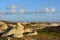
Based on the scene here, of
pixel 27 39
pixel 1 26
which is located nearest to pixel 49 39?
pixel 27 39

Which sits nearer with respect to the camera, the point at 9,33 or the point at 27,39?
the point at 27,39

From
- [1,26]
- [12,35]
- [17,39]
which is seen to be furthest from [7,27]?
[17,39]

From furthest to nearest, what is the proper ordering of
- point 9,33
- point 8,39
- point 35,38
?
point 9,33
point 35,38
point 8,39

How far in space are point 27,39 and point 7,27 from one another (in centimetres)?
1086

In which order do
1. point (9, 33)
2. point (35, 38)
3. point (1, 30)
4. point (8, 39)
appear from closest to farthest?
1. point (8, 39)
2. point (35, 38)
3. point (9, 33)
4. point (1, 30)

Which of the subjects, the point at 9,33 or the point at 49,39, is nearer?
the point at 49,39

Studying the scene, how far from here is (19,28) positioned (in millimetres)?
35250

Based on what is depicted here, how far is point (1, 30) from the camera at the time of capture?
37.8 metres

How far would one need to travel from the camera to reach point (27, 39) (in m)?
29.5

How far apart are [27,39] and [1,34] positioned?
307 inches

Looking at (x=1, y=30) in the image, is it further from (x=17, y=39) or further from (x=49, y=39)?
(x=49, y=39)

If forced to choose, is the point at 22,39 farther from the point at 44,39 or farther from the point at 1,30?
the point at 1,30

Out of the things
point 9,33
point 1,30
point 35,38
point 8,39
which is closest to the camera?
point 8,39

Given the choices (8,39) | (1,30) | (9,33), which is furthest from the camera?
(1,30)
